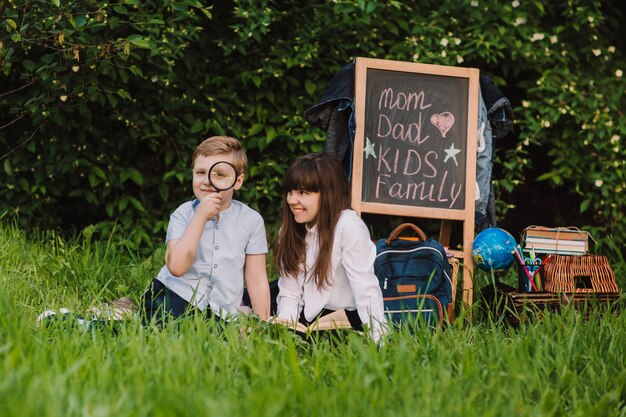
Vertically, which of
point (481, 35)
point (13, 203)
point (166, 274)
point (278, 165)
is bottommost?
point (166, 274)

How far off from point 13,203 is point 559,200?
3.96 m

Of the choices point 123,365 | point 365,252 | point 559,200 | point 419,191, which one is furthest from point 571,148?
point 123,365

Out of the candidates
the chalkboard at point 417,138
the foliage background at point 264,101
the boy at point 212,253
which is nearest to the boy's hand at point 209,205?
the boy at point 212,253

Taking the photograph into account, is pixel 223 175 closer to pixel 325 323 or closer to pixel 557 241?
pixel 325 323

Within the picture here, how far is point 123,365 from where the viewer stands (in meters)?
2.41

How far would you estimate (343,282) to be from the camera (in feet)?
10.9

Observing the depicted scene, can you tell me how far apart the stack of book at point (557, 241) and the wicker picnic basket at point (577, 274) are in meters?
0.12

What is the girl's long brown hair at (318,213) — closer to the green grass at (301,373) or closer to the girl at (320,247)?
the girl at (320,247)

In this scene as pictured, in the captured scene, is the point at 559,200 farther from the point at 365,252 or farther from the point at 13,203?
the point at 13,203

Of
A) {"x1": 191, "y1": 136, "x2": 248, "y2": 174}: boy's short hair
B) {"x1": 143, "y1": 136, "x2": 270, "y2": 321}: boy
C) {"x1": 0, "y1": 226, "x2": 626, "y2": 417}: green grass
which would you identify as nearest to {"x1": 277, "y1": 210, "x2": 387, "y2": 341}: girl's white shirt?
{"x1": 143, "y1": 136, "x2": 270, "y2": 321}: boy

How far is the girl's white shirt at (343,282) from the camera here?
124 inches

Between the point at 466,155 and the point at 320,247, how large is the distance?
3.61 ft

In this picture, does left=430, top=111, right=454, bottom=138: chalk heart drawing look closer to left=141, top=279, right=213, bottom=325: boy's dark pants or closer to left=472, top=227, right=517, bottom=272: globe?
left=472, top=227, right=517, bottom=272: globe

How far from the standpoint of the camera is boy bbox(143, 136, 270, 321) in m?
3.10
